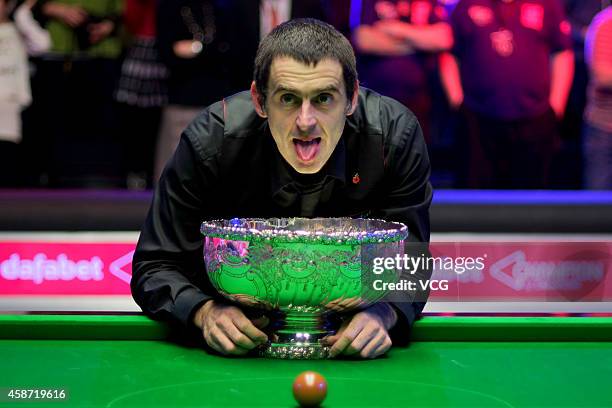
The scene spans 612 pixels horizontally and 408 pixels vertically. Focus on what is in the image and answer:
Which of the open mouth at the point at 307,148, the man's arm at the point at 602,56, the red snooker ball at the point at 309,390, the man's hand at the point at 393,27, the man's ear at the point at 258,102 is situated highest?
the man's ear at the point at 258,102

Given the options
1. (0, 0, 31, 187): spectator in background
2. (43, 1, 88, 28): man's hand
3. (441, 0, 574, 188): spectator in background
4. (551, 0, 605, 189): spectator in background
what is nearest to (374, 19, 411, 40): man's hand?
(441, 0, 574, 188): spectator in background

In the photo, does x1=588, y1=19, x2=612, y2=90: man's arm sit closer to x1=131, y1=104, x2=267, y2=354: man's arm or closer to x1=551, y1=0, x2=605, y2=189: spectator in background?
x1=551, y1=0, x2=605, y2=189: spectator in background

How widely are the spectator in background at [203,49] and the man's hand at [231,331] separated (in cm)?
328

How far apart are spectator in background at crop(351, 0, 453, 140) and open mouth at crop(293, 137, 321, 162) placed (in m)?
3.80

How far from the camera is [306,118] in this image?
6.26ft

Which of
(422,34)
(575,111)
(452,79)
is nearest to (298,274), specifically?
(422,34)

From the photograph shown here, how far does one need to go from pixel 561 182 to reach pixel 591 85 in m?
0.70

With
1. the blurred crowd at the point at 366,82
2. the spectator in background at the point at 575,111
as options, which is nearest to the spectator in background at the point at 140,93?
the blurred crowd at the point at 366,82

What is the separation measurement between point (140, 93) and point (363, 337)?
13.2 feet

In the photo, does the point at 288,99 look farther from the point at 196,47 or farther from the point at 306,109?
the point at 196,47

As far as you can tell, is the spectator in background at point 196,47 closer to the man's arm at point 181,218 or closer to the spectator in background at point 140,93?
the spectator in background at point 140,93

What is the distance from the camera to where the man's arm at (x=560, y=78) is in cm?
589

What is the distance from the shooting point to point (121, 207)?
479cm

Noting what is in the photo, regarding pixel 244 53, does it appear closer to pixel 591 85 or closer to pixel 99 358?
pixel 591 85
